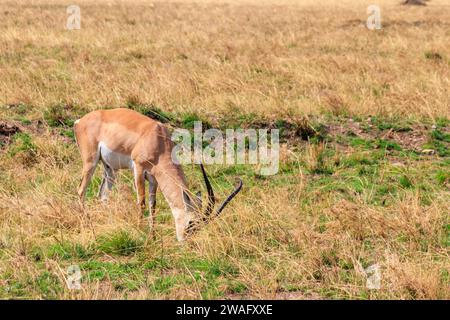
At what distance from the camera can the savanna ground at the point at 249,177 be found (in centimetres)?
511

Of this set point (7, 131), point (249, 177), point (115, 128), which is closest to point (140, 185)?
point (115, 128)

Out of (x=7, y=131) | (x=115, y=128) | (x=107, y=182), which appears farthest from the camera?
(x=7, y=131)

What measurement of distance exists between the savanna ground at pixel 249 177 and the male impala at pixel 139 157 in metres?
0.18

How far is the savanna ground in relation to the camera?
5105 millimetres

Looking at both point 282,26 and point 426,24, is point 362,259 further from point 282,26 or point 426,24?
point 426,24

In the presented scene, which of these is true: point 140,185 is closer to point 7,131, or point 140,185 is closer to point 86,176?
point 86,176

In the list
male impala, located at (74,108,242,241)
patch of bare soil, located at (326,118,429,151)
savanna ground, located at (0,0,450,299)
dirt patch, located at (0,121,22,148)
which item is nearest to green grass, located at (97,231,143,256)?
savanna ground, located at (0,0,450,299)

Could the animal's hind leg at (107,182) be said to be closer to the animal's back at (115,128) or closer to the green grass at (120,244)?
the animal's back at (115,128)

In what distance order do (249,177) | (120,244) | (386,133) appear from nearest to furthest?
(120,244) → (249,177) → (386,133)

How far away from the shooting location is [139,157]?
628 cm

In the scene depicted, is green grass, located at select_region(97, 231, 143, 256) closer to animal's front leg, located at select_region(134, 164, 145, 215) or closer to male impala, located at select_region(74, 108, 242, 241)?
male impala, located at select_region(74, 108, 242, 241)

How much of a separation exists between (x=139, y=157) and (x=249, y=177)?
6.29 feet

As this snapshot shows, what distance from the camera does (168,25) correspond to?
21797 mm
